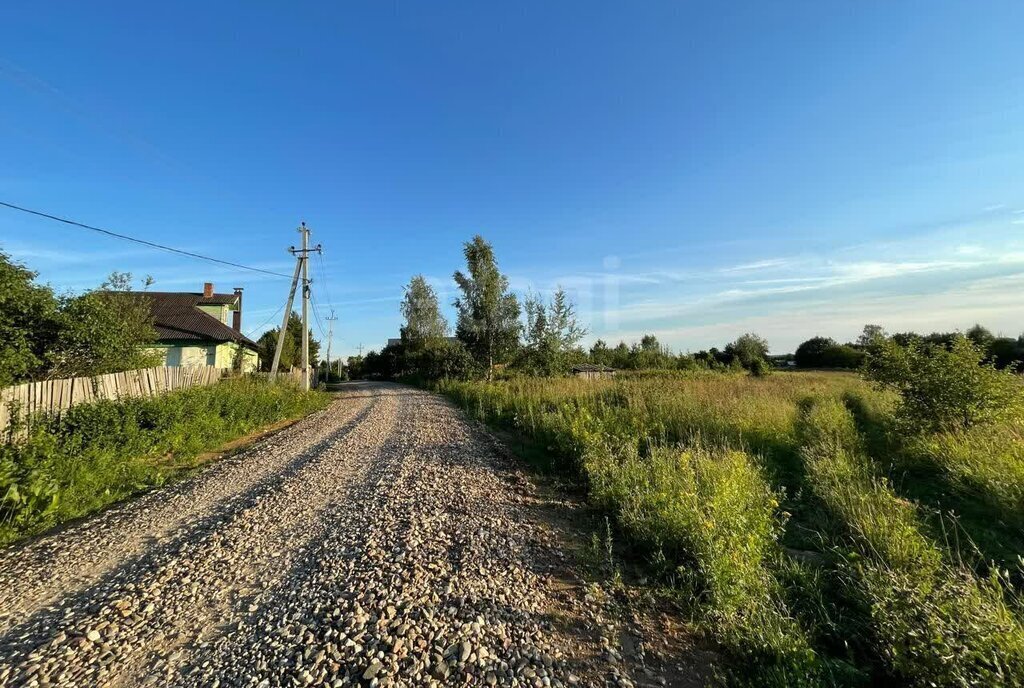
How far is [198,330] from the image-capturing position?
2373 centimetres

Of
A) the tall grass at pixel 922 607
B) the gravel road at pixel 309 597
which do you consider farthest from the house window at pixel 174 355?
the tall grass at pixel 922 607

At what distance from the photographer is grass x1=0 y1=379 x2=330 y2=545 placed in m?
4.87

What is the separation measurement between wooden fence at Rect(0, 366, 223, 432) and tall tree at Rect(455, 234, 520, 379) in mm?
16577

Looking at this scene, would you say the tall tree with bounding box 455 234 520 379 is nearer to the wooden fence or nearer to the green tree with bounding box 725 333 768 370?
the wooden fence

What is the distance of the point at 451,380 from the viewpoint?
26.3m

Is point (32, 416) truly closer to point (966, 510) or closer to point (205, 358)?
point (966, 510)

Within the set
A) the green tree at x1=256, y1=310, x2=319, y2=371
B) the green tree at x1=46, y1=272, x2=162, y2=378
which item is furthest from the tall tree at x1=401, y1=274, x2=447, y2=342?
the green tree at x1=46, y1=272, x2=162, y2=378

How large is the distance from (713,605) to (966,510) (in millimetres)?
4255

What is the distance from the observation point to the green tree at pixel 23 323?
23.0 feet

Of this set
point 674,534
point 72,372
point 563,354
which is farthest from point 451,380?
point 674,534

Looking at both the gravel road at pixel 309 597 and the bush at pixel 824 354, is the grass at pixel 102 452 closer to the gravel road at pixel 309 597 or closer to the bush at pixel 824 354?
the gravel road at pixel 309 597

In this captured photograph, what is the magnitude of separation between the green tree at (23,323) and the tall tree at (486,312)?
18.9 metres

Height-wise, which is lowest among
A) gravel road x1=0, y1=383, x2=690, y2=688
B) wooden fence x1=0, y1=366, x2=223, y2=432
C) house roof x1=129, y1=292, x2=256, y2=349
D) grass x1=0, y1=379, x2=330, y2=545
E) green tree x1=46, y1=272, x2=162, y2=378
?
gravel road x1=0, y1=383, x2=690, y2=688

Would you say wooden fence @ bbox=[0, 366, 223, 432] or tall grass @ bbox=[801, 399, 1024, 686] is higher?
wooden fence @ bbox=[0, 366, 223, 432]
